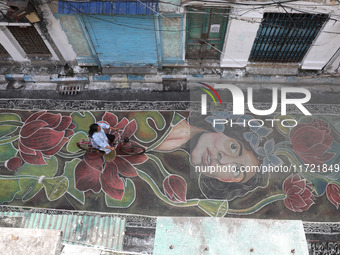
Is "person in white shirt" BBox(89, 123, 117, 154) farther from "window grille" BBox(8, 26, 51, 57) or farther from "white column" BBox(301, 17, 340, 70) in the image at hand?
"white column" BBox(301, 17, 340, 70)

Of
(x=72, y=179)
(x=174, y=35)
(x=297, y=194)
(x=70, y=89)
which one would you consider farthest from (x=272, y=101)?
(x=70, y=89)

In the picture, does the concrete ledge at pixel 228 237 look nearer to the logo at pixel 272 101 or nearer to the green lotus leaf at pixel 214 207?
the green lotus leaf at pixel 214 207

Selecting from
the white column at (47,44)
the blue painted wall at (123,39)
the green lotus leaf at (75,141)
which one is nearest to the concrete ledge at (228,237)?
the green lotus leaf at (75,141)

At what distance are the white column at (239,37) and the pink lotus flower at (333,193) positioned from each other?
16.2 feet

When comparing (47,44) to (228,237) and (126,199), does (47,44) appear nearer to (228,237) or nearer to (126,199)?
(126,199)

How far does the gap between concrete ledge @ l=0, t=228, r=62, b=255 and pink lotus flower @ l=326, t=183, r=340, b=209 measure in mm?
7571

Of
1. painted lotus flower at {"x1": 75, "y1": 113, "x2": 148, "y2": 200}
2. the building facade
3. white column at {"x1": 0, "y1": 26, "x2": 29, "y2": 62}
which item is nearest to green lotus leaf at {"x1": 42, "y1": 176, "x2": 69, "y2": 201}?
painted lotus flower at {"x1": 75, "y1": 113, "x2": 148, "y2": 200}

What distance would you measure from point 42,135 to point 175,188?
483 cm

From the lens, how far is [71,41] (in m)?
9.39

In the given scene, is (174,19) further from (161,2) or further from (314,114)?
(314,114)

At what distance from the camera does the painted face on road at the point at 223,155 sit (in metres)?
8.63

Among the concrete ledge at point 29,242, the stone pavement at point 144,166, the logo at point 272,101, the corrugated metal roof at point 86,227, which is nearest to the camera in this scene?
the concrete ledge at point 29,242

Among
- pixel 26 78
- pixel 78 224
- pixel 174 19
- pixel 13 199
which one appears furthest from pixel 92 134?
pixel 26 78

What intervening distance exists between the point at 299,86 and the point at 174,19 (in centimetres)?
528
